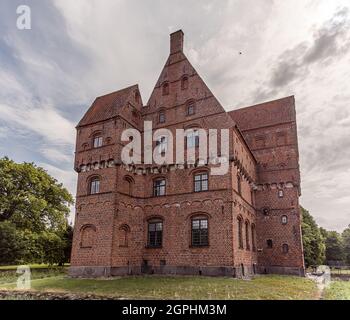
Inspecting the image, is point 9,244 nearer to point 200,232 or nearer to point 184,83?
point 200,232

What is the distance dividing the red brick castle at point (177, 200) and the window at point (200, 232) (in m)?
0.07

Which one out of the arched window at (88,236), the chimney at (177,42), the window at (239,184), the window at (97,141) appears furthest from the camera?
the chimney at (177,42)

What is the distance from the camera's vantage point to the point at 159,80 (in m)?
27.3

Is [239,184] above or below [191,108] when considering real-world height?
below

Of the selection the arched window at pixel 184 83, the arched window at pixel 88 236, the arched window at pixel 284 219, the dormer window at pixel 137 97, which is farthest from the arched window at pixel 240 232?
the dormer window at pixel 137 97

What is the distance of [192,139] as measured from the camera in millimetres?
23750

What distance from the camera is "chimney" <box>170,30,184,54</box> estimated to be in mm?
27297

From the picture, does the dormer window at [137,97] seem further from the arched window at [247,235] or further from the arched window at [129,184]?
the arched window at [247,235]

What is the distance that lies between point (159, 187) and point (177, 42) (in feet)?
41.7

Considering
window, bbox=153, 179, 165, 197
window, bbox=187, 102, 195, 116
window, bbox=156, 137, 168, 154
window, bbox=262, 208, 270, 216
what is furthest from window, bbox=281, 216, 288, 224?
window, bbox=187, 102, 195, 116

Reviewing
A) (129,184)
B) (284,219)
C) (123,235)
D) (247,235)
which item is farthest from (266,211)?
(123,235)

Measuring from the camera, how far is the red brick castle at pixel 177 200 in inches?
839

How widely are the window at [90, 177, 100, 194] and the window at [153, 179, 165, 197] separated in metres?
4.25
